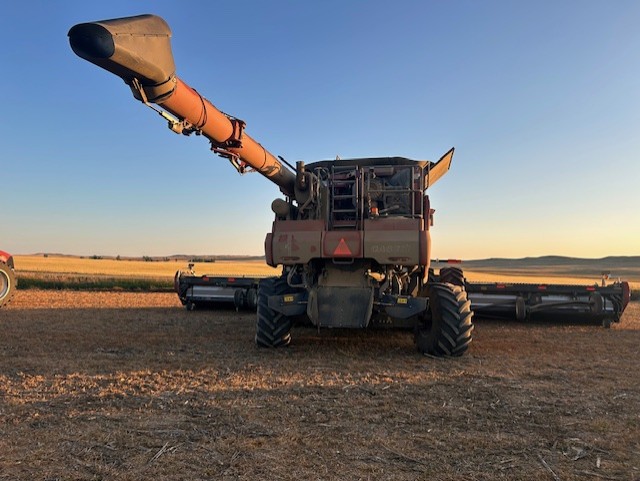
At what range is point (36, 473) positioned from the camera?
318 centimetres

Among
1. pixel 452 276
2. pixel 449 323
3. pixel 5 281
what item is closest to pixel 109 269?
pixel 5 281

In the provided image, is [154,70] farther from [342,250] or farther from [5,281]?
[5,281]

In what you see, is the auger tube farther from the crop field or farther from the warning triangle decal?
the crop field

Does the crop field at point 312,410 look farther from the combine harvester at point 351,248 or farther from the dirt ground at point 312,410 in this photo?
the combine harvester at point 351,248

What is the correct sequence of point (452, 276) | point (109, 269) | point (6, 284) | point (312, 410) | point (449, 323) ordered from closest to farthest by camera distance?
point (312, 410) < point (449, 323) < point (452, 276) < point (6, 284) < point (109, 269)

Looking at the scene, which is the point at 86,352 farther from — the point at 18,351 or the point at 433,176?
the point at 433,176

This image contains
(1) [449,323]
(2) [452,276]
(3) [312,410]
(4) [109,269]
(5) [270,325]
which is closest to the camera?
(3) [312,410]

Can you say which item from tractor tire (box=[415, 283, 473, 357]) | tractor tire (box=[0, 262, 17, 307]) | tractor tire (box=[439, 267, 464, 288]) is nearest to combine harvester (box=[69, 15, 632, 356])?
tractor tire (box=[415, 283, 473, 357])

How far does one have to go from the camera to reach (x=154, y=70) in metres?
4.62

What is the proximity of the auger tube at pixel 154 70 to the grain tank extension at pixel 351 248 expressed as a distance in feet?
0.12

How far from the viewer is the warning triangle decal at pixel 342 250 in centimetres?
Result: 708

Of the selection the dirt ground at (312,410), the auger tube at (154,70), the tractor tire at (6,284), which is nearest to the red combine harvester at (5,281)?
the tractor tire at (6,284)

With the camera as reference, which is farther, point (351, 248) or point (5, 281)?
point (5, 281)

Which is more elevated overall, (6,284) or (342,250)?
(342,250)
